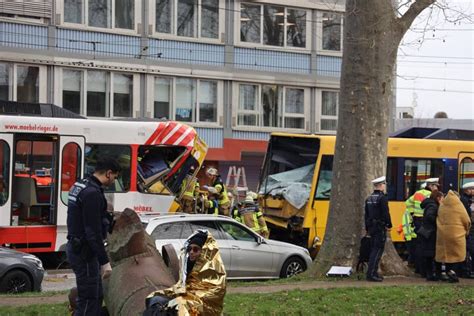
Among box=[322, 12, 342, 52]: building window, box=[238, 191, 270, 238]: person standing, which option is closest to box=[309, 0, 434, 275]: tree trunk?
box=[238, 191, 270, 238]: person standing

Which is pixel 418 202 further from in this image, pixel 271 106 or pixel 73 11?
pixel 271 106

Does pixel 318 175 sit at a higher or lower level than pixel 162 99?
lower

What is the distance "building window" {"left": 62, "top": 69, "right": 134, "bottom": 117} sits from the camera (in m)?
29.8

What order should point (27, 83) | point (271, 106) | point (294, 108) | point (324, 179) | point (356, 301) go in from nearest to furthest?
point (356, 301), point (324, 179), point (27, 83), point (271, 106), point (294, 108)

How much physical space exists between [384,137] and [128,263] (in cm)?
727

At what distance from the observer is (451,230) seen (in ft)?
45.7

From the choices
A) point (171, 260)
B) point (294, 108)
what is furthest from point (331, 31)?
point (171, 260)

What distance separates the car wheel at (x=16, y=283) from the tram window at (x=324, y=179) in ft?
24.1

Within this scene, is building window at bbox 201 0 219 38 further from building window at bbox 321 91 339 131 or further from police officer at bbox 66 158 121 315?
police officer at bbox 66 158 121 315

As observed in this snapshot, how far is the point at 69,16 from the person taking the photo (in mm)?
29828

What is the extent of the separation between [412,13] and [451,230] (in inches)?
149

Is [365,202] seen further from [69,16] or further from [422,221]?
[69,16]

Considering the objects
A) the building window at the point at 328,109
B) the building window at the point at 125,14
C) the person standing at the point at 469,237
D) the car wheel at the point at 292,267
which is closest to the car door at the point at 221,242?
the car wheel at the point at 292,267

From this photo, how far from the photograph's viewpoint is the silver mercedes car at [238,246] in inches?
563
